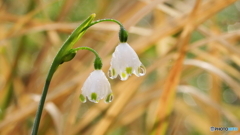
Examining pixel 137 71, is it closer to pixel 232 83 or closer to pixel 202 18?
pixel 232 83

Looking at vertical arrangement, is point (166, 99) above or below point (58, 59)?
Result: above

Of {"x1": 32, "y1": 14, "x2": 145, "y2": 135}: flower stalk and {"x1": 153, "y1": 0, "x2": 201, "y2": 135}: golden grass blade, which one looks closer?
{"x1": 32, "y1": 14, "x2": 145, "y2": 135}: flower stalk

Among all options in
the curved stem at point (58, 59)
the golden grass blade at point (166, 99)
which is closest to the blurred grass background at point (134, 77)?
the golden grass blade at point (166, 99)

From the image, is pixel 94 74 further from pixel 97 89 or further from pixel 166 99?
pixel 166 99

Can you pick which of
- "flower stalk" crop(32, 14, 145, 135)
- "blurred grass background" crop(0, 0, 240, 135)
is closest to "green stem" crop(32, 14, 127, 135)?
"flower stalk" crop(32, 14, 145, 135)

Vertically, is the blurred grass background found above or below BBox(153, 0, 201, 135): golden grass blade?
above

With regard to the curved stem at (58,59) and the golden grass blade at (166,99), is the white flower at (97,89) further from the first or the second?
the golden grass blade at (166,99)

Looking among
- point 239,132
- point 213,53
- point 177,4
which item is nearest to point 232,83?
point 239,132

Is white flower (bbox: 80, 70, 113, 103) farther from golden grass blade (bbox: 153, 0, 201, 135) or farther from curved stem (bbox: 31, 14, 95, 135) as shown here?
golden grass blade (bbox: 153, 0, 201, 135)

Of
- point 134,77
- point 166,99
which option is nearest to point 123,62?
point 166,99
